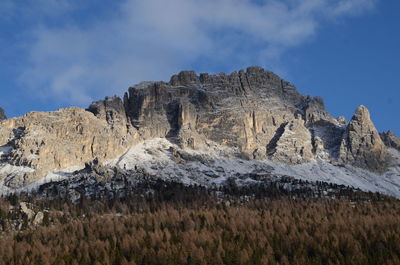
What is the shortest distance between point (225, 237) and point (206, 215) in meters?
30.3

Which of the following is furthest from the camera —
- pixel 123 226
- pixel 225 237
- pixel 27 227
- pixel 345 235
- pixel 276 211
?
pixel 276 211

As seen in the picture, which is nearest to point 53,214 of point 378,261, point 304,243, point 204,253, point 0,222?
point 0,222

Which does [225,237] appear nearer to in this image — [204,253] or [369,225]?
[204,253]

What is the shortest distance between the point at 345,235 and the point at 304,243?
30.0 feet

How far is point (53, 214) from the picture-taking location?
15612 centimetres

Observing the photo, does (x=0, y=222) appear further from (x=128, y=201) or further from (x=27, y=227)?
(x=128, y=201)

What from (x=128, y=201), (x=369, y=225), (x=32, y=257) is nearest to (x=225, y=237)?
(x=369, y=225)

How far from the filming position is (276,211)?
509ft

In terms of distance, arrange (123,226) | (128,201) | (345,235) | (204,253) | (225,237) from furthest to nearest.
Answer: (128,201) < (123,226) < (225,237) < (345,235) < (204,253)

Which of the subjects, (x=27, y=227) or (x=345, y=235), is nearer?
(x=345, y=235)

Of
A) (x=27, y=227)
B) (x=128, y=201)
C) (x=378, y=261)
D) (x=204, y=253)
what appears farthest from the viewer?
(x=128, y=201)

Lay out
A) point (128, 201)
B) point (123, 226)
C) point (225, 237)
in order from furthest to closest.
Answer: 1. point (128, 201)
2. point (123, 226)
3. point (225, 237)

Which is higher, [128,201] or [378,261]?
[128,201]

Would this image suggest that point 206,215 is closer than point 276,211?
Yes
